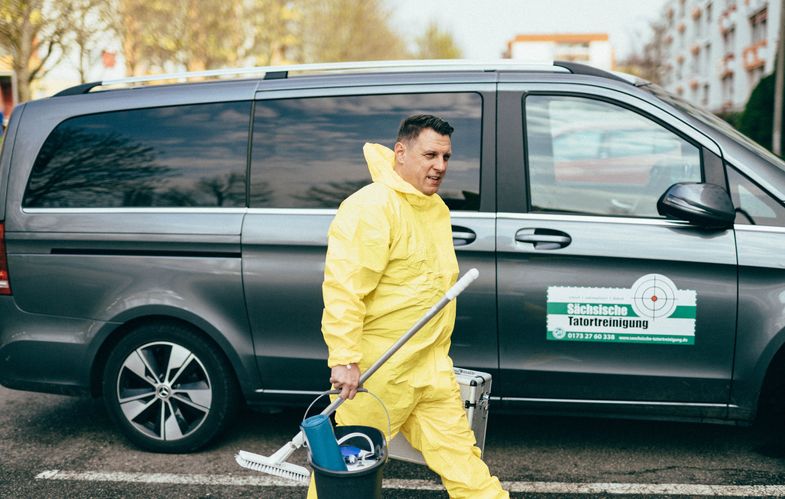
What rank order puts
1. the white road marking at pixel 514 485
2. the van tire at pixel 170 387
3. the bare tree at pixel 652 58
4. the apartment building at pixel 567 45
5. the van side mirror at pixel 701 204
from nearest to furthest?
the van side mirror at pixel 701 204
the white road marking at pixel 514 485
the van tire at pixel 170 387
the bare tree at pixel 652 58
the apartment building at pixel 567 45

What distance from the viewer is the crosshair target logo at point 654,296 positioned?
343cm

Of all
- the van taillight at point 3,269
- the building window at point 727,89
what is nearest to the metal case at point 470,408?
the van taillight at point 3,269

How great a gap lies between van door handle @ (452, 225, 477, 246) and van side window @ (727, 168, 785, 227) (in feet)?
3.75

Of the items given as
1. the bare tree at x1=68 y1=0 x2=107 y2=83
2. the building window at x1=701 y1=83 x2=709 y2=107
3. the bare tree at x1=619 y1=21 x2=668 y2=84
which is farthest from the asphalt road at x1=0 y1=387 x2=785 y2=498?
the building window at x1=701 y1=83 x2=709 y2=107

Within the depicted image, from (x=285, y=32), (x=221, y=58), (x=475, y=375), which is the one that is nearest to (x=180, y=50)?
(x=221, y=58)

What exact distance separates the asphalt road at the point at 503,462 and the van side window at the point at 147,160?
126cm

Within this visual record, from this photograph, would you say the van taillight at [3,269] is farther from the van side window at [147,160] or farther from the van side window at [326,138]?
the van side window at [326,138]

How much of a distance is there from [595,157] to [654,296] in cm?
72

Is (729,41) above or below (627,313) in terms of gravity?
above

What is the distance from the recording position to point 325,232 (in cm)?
366

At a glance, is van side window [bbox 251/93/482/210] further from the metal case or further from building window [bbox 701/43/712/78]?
building window [bbox 701/43/712/78]

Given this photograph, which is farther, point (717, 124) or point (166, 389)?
point (166, 389)

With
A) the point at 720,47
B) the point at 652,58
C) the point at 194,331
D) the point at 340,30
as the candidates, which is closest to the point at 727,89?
the point at 720,47

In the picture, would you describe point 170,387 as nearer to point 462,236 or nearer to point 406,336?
point 462,236
